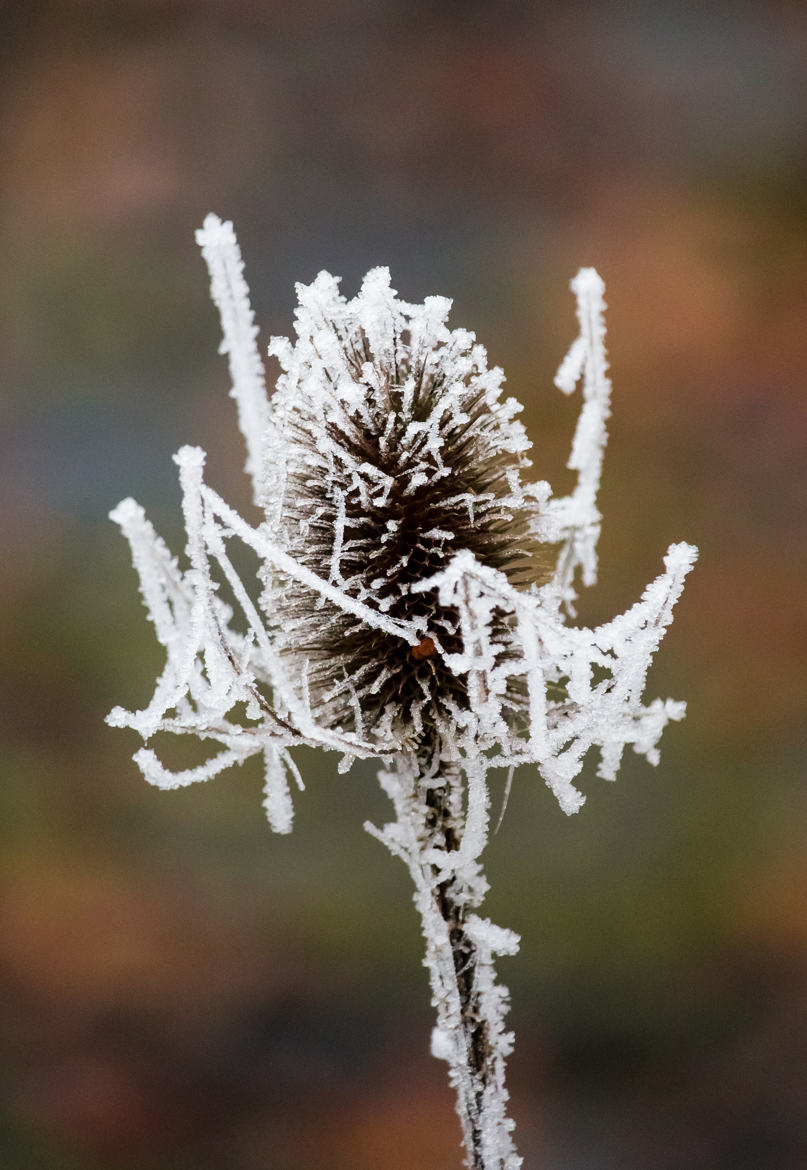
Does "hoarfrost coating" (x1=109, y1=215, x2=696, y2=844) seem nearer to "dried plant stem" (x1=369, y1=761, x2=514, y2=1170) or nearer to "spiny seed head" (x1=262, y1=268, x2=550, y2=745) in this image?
"spiny seed head" (x1=262, y1=268, x2=550, y2=745)

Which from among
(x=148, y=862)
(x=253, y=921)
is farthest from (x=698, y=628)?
(x=148, y=862)

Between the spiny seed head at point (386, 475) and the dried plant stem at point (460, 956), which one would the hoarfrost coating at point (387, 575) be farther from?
the dried plant stem at point (460, 956)

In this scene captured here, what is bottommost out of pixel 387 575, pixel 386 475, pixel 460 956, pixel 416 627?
pixel 460 956

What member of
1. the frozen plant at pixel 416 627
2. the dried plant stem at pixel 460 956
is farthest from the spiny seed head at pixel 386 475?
the dried plant stem at pixel 460 956

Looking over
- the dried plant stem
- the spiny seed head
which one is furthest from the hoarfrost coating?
the dried plant stem

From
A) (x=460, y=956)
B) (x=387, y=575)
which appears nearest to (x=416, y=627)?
(x=387, y=575)

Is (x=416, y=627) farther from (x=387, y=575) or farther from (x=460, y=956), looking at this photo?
(x=460, y=956)
